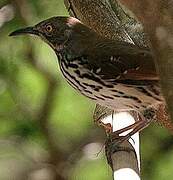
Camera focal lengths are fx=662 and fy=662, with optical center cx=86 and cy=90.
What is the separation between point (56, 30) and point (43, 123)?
99 cm

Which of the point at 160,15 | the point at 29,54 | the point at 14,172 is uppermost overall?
the point at 29,54

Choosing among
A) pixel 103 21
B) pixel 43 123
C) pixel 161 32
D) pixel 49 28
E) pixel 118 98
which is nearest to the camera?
pixel 161 32

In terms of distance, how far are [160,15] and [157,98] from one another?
1.13m

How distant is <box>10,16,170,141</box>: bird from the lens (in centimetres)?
217

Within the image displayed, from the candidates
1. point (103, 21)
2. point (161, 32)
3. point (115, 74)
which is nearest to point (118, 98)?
point (115, 74)

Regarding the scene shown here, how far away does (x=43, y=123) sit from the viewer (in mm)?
3236

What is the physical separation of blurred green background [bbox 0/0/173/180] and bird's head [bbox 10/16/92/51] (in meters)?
0.62

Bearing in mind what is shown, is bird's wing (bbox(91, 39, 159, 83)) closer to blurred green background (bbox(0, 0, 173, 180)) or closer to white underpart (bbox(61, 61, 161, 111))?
white underpart (bbox(61, 61, 161, 111))

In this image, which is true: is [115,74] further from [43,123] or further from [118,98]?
[43,123]

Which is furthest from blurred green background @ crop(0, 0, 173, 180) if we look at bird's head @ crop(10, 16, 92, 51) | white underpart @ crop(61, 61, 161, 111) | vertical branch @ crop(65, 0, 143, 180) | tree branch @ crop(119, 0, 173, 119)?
tree branch @ crop(119, 0, 173, 119)

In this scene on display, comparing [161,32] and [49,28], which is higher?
[49,28]

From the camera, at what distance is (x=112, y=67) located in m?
2.22

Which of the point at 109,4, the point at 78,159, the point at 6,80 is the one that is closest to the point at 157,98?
the point at 109,4

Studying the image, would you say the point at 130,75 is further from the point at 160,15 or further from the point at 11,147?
the point at 11,147
